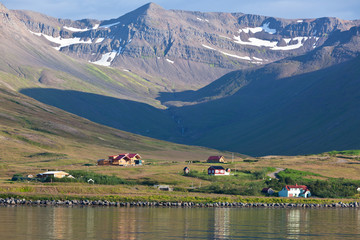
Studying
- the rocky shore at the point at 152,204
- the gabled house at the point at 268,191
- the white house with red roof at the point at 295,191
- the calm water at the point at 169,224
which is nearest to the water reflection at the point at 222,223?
the calm water at the point at 169,224

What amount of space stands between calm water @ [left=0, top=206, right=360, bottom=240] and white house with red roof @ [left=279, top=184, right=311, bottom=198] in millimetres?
25466

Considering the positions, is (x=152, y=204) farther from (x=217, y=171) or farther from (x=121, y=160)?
(x=121, y=160)

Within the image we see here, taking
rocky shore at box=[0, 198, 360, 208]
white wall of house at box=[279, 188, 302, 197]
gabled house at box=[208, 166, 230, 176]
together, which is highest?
gabled house at box=[208, 166, 230, 176]

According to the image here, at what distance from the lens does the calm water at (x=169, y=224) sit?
59219mm

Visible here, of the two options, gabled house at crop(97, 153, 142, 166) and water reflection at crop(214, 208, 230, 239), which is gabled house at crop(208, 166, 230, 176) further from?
water reflection at crop(214, 208, 230, 239)

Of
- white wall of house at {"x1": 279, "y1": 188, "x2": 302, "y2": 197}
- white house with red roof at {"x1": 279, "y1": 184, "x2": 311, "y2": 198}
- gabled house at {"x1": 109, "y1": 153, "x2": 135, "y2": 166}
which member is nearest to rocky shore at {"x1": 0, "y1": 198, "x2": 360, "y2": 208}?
white wall of house at {"x1": 279, "y1": 188, "x2": 302, "y2": 197}

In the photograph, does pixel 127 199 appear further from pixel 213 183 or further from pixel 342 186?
pixel 342 186

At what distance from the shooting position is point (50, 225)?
210 feet

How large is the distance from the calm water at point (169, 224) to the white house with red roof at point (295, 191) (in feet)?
83.5

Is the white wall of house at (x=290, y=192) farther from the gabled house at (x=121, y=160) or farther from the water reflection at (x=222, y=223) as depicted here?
the gabled house at (x=121, y=160)

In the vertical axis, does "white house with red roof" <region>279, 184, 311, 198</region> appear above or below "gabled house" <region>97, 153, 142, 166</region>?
below

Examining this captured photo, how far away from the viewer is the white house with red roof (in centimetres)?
11606

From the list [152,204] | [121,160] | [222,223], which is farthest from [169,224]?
[121,160]

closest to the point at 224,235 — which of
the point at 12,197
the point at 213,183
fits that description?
the point at 12,197
